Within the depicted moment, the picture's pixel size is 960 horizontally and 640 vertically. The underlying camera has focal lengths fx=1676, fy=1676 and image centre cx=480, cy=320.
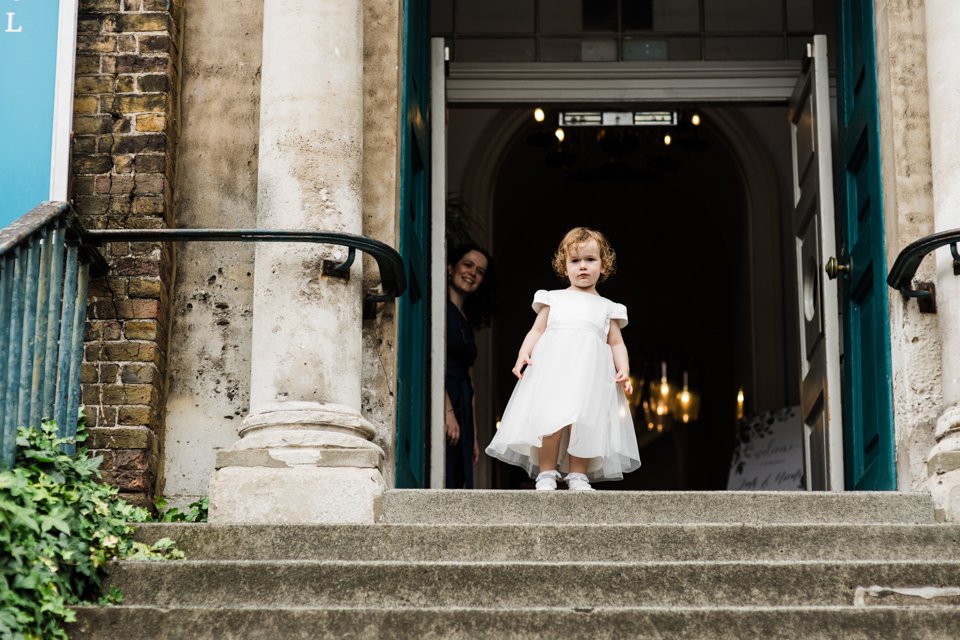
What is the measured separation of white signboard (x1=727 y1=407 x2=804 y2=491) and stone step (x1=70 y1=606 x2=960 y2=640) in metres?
6.92

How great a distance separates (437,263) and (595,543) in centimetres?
350

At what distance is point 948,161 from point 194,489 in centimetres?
347

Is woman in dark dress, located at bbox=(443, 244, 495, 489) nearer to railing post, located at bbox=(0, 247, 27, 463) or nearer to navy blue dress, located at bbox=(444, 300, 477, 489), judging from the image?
navy blue dress, located at bbox=(444, 300, 477, 489)

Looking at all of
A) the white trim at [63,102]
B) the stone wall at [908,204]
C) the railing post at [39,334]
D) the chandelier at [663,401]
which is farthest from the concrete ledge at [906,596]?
the chandelier at [663,401]

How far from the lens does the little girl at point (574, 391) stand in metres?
7.09

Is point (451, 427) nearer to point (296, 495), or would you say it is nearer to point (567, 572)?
point (296, 495)

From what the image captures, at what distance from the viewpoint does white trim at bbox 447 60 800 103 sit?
34.5ft

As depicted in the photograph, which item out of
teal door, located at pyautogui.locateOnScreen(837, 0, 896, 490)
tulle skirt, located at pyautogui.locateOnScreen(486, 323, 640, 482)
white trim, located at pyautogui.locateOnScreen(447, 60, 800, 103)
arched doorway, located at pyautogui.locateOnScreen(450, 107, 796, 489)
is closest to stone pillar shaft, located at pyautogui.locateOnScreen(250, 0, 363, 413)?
tulle skirt, located at pyautogui.locateOnScreen(486, 323, 640, 482)

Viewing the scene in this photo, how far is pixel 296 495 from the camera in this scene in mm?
6367

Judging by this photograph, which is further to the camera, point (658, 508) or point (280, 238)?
point (280, 238)

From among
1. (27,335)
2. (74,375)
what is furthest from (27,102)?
(27,335)

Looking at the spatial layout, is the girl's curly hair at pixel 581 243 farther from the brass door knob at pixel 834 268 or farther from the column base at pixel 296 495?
Answer: the column base at pixel 296 495

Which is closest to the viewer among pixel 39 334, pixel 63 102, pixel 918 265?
pixel 39 334

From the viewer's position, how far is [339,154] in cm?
700
